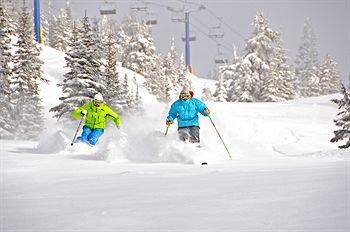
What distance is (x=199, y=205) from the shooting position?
3.91 metres

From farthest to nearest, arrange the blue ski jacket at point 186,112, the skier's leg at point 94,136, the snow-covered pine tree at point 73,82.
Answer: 1. the snow-covered pine tree at point 73,82
2. the skier's leg at point 94,136
3. the blue ski jacket at point 186,112

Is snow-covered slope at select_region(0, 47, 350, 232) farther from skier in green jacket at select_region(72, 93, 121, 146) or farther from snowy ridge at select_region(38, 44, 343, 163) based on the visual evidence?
skier in green jacket at select_region(72, 93, 121, 146)

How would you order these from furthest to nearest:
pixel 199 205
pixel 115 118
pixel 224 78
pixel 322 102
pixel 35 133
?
pixel 224 78, pixel 322 102, pixel 35 133, pixel 115 118, pixel 199 205

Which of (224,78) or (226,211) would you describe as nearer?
(226,211)

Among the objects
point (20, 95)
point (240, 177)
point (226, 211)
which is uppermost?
point (226, 211)

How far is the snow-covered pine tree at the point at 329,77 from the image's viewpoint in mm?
67688

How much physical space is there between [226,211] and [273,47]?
47.2 meters

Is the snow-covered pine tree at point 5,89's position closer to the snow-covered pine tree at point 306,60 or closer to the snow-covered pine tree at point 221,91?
the snow-covered pine tree at point 221,91

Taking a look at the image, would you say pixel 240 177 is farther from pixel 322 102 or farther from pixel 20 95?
pixel 322 102

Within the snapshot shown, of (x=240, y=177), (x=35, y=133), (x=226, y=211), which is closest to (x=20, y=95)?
(x=35, y=133)

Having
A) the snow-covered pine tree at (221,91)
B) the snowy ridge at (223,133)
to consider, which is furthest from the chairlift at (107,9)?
the snow-covered pine tree at (221,91)

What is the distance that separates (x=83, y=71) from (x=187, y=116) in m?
14.3

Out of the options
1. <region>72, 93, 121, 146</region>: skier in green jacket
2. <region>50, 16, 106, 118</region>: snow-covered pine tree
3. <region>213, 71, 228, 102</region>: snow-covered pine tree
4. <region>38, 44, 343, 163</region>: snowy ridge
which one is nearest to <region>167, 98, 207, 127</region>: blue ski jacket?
<region>38, 44, 343, 163</region>: snowy ridge

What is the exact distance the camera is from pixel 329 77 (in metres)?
68.1
